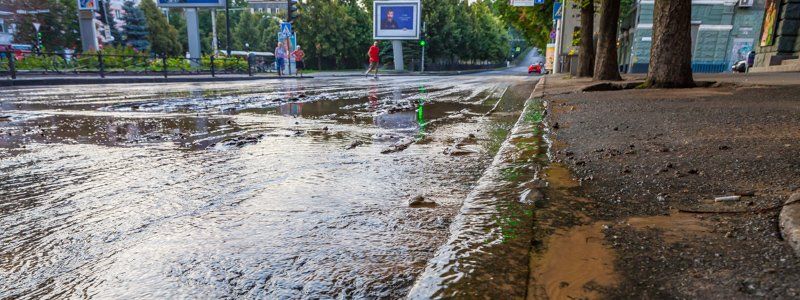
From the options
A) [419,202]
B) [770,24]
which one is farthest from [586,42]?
[419,202]

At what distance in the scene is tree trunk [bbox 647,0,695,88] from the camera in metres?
7.64

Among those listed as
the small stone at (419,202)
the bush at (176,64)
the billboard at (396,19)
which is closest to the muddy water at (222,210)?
the small stone at (419,202)

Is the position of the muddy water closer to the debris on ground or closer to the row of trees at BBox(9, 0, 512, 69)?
the debris on ground

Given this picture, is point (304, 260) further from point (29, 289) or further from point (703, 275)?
point (703, 275)

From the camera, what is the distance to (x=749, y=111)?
452cm

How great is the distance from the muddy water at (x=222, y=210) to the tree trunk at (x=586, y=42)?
11.9m

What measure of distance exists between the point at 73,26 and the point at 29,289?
61.5m

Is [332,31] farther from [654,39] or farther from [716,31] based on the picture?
[654,39]

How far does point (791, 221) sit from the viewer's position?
1442mm

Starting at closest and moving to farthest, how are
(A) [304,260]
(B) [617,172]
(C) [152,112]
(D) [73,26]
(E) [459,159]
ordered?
(A) [304,260], (B) [617,172], (E) [459,159], (C) [152,112], (D) [73,26]

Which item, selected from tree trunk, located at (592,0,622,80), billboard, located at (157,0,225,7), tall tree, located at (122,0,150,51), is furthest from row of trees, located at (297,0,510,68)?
tree trunk, located at (592,0,622,80)

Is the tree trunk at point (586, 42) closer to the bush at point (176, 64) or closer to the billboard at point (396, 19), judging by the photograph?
the bush at point (176, 64)

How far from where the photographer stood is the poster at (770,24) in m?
16.3

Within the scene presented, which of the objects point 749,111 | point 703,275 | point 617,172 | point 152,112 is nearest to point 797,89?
point 749,111
